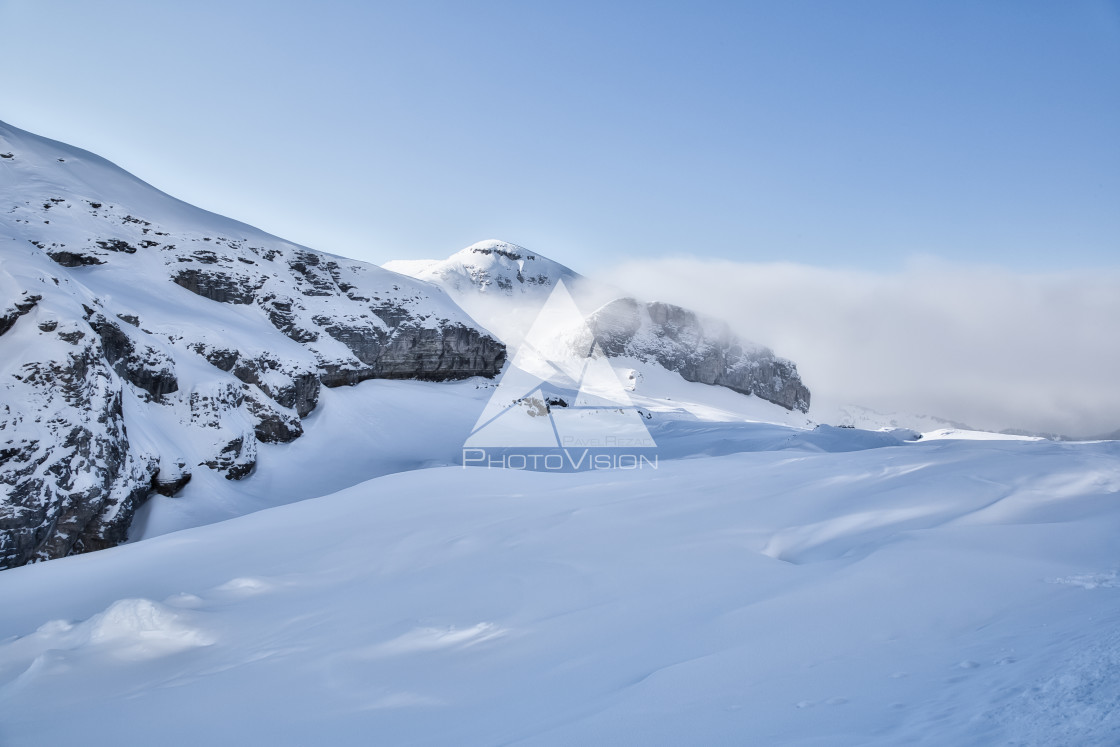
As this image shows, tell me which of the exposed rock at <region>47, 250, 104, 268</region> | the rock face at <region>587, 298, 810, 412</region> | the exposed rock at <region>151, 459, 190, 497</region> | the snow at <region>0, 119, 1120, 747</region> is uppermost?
the rock face at <region>587, 298, 810, 412</region>

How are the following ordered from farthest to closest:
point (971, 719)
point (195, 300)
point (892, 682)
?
point (195, 300) → point (892, 682) → point (971, 719)

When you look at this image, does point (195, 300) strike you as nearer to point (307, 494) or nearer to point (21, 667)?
point (307, 494)

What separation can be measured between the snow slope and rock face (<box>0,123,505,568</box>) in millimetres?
5566

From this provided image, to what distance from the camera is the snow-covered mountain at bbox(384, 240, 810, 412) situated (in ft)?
213

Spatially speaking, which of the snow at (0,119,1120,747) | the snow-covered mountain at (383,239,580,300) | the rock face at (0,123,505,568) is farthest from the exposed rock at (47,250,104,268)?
the snow-covered mountain at (383,239,580,300)

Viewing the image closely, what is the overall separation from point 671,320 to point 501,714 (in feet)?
221

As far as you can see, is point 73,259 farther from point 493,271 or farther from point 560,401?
point 493,271

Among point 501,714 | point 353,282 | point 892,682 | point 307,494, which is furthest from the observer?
point 353,282

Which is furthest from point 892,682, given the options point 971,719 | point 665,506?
point 665,506

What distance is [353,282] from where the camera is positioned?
3431 cm

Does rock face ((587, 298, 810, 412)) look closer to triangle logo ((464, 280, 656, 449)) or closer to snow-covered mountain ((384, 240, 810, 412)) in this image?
snow-covered mountain ((384, 240, 810, 412))

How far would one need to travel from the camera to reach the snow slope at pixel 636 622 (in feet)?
7.69

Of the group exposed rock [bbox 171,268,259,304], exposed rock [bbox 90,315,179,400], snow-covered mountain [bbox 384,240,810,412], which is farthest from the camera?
snow-covered mountain [bbox 384,240,810,412]

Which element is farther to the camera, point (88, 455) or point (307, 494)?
point (307, 494)
